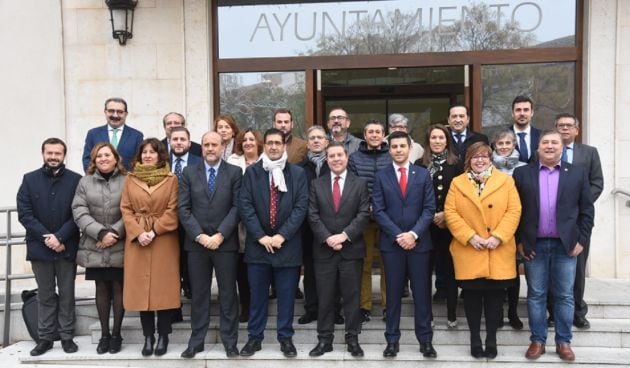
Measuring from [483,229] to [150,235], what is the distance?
273 centimetres

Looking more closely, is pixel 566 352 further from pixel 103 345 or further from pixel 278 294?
pixel 103 345

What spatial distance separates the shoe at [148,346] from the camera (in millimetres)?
4766

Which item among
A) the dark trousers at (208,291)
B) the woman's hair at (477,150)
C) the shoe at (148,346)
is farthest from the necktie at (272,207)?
the woman's hair at (477,150)

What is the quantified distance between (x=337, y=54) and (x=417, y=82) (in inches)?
57.4

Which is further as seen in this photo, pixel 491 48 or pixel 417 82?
pixel 417 82

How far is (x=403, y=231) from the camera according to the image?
447 cm

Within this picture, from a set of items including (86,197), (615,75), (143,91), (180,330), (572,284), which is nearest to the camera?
(572,284)

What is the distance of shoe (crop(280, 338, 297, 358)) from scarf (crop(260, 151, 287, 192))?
51.5 inches

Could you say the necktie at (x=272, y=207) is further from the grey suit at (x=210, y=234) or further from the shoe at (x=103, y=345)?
the shoe at (x=103, y=345)

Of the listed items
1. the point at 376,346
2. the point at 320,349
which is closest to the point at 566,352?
the point at 376,346

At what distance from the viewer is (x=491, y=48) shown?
682 cm

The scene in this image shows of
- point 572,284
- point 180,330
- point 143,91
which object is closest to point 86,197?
point 180,330

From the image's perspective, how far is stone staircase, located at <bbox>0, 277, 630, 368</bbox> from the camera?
4590 millimetres

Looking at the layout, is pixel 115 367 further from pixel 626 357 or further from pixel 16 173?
pixel 626 357
